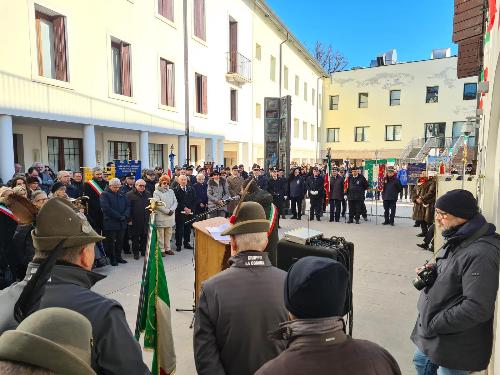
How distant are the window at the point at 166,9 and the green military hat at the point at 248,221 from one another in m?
14.4

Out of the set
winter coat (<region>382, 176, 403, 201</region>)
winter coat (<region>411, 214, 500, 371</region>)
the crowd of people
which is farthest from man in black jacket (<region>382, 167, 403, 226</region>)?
winter coat (<region>411, 214, 500, 371</region>)

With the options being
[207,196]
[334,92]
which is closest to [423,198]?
[207,196]

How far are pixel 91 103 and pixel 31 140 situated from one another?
2088 millimetres

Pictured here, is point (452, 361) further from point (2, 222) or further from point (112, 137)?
point (112, 137)

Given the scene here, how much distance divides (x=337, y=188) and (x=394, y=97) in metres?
25.6

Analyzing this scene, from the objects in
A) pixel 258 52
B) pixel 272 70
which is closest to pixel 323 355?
pixel 258 52

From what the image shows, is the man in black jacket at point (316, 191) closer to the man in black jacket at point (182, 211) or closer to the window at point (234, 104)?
the man in black jacket at point (182, 211)

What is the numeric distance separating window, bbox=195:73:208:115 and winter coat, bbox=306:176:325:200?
293 inches

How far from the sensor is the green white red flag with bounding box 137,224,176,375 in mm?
2955

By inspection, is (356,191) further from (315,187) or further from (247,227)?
(247,227)

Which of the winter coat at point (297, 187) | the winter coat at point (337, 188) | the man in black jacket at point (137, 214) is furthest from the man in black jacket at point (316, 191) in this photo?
the man in black jacket at point (137, 214)

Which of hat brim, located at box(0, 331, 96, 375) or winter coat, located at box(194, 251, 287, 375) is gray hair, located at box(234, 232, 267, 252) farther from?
hat brim, located at box(0, 331, 96, 375)

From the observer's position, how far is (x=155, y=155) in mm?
15922

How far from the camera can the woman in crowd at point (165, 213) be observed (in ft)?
25.7
